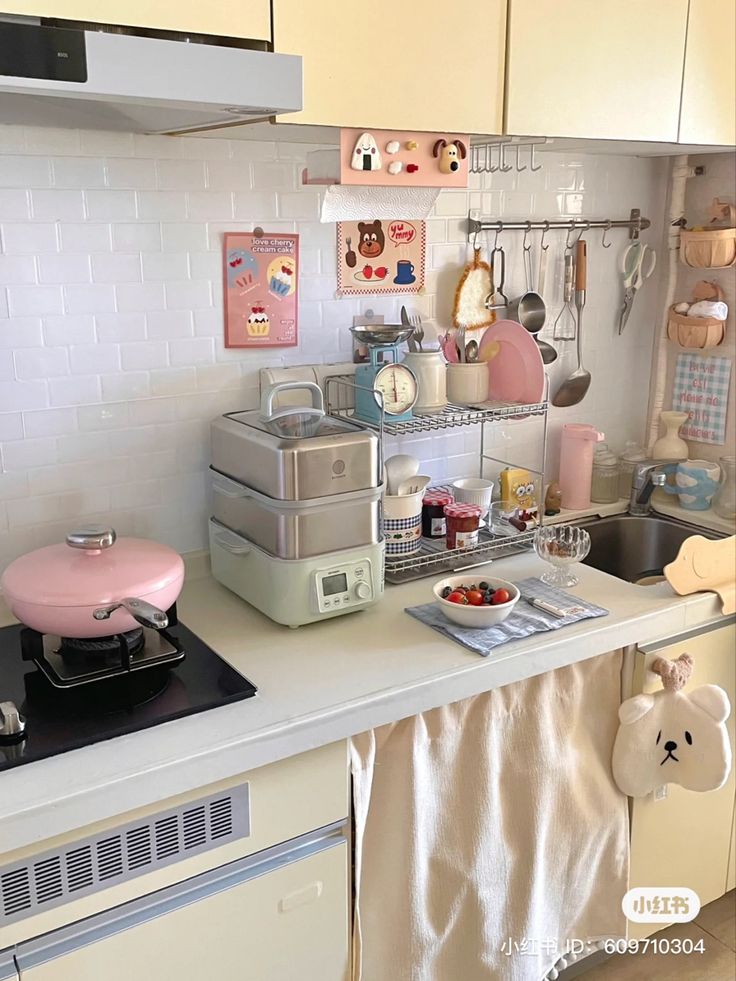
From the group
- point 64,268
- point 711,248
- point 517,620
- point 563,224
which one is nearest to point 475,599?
point 517,620

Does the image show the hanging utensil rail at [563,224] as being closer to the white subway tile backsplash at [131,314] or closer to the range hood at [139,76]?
the white subway tile backsplash at [131,314]

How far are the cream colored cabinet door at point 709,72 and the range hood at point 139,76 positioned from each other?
1.02m

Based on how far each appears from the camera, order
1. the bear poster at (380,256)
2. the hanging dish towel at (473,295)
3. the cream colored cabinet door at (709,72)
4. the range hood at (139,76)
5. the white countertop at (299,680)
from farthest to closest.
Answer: the hanging dish towel at (473,295) < the bear poster at (380,256) < the cream colored cabinet door at (709,72) < the white countertop at (299,680) < the range hood at (139,76)

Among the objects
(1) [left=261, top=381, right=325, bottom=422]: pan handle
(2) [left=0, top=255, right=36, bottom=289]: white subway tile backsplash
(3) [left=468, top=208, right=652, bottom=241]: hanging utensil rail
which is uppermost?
(3) [left=468, top=208, right=652, bottom=241]: hanging utensil rail

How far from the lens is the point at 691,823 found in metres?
2.16

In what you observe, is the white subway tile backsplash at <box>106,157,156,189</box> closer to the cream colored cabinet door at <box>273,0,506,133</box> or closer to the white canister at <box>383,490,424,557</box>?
the cream colored cabinet door at <box>273,0,506,133</box>

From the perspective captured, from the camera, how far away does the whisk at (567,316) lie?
2.51 m

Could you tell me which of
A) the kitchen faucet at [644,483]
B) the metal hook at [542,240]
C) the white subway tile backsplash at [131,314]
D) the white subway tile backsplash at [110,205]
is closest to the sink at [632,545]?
the kitchen faucet at [644,483]

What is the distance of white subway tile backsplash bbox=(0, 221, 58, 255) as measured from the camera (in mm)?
1789

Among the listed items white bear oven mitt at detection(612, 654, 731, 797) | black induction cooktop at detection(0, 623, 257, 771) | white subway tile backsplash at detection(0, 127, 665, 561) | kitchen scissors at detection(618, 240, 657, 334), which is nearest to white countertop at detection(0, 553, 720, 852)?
black induction cooktop at detection(0, 623, 257, 771)

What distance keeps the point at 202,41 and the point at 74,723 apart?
1.06 m

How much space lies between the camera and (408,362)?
2.11 metres

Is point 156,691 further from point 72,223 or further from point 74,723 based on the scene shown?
point 72,223

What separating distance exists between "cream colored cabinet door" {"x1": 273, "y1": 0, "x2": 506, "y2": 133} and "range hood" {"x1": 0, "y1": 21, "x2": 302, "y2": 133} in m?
0.15
